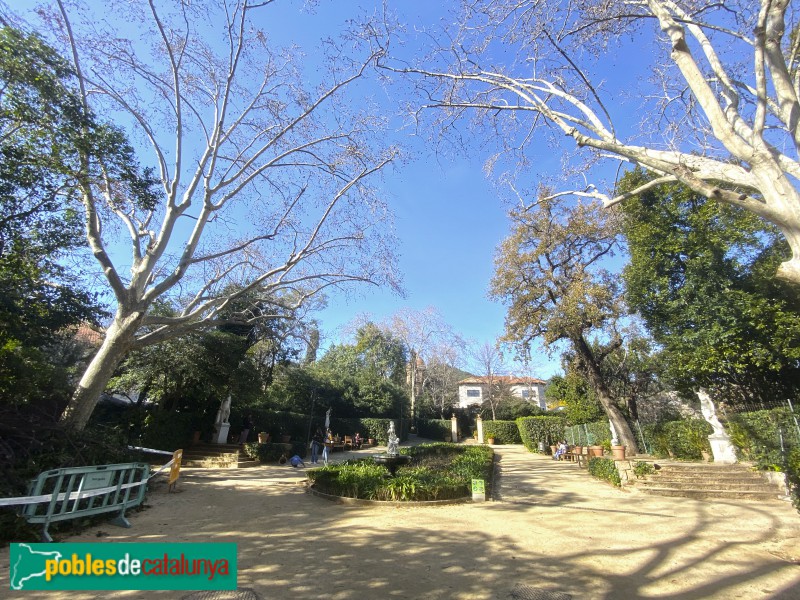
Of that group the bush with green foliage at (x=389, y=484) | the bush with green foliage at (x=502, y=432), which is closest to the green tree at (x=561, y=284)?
the bush with green foliage at (x=389, y=484)

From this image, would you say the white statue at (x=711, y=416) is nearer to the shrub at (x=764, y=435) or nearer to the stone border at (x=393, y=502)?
the shrub at (x=764, y=435)

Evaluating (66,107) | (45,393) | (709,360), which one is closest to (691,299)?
(709,360)

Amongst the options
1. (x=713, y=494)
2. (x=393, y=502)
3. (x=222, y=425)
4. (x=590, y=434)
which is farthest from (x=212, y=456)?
(x=590, y=434)

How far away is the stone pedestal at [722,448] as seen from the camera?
11.0 meters

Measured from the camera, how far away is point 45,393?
8.83m

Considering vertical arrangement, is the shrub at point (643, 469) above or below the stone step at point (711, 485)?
above

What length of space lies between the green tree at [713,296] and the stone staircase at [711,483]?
12.4 ft

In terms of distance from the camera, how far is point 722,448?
11180 mm

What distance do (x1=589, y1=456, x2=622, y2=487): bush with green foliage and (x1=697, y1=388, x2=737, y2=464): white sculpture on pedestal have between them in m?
2.86

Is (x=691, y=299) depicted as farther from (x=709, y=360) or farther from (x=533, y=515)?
(x=533, y=515)

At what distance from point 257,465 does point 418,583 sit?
1327 cm

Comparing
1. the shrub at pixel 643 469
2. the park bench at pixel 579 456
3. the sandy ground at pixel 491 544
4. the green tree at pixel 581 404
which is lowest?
the sandy ground at pixel 491 544

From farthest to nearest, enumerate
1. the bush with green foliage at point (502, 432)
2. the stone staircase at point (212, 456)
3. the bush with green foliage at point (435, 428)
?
the bush with green foliage at point (435, 428), the bush with green foliage at point (502, 432), the stone staircase at point (212, 456)

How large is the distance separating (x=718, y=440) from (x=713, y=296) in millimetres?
4353
